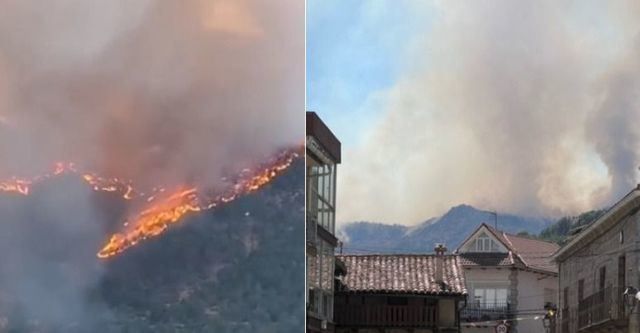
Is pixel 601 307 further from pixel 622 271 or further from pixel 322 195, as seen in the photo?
pixel 322 195

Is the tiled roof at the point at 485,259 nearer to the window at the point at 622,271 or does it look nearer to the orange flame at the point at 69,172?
the window at the point at 622,271

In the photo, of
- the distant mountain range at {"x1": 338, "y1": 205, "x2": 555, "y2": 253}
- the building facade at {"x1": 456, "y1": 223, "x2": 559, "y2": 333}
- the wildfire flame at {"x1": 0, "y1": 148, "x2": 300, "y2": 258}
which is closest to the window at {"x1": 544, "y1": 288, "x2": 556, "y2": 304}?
the building facade at {"x1": 456, "y1": 223, "x2": 559, "y2": 333}

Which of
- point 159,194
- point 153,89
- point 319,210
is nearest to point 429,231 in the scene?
point 319,210

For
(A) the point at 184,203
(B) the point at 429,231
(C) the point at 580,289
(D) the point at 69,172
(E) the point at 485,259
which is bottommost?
(C) the point at 580,289

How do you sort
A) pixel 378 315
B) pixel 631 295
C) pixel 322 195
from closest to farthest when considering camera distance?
pixel 631 295 → pixel 322 195 → pixel 378 315

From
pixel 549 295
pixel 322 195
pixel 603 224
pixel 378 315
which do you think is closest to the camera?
pixel 603 224

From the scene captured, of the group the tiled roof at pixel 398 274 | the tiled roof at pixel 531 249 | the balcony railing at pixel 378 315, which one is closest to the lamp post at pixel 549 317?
the tiled roof at pixel 531 249

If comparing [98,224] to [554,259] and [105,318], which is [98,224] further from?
[554,259]
